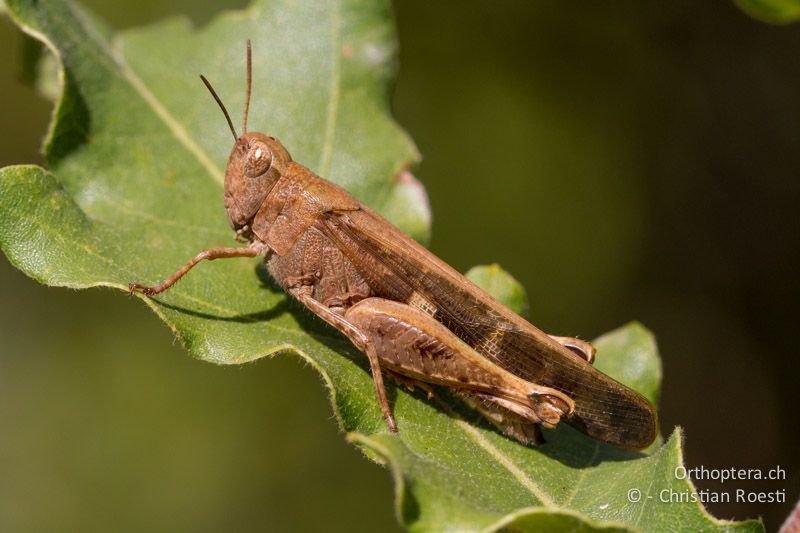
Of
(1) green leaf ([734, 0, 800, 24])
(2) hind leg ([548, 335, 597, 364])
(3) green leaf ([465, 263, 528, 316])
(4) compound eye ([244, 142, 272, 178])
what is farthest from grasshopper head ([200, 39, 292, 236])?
(1) green leaf ([734, 0, 800, 24])

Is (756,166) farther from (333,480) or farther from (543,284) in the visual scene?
(333,480)

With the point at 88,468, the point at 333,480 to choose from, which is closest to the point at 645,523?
the point at 333,480

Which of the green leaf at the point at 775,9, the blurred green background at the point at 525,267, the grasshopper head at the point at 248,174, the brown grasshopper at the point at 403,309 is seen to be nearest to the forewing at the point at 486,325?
the brown grasshopper at the point at 403,309

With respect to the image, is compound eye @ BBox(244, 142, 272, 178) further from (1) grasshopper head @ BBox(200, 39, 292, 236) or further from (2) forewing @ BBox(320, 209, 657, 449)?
(2) forewing @ BBox(320, 209, 657, 449)

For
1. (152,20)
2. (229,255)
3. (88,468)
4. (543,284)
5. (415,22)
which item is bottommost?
(88,468)

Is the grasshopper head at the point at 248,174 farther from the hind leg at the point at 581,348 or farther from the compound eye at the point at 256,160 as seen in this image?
the hind leg at the point at 581,348

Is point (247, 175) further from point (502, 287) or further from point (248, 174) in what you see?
point (502, 287)

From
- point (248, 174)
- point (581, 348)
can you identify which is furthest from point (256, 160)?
point (581, 348)
